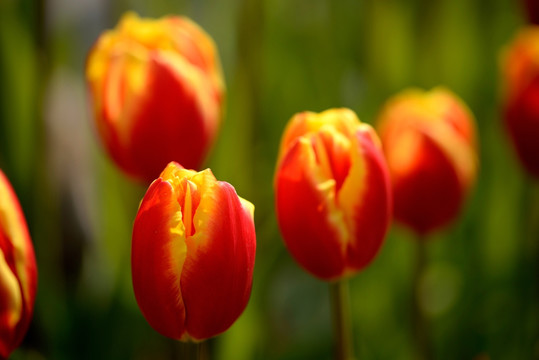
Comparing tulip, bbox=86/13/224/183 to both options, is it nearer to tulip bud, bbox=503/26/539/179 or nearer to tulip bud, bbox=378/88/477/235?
tulip bud, bbox=378/88/477/235

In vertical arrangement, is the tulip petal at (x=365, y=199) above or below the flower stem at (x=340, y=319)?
above

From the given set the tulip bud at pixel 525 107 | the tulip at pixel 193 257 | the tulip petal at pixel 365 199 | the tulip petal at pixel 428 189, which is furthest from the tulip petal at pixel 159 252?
the tulip bud at pixel 525 107

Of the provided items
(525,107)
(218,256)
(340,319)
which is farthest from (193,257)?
(525,107)

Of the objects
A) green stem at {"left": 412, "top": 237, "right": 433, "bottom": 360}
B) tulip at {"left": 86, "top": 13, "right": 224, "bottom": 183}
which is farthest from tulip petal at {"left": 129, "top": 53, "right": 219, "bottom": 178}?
green stem at {"left": 412, "top": 237, "right": 433, "bottom": 360}

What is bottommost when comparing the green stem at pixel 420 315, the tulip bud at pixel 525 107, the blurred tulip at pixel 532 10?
the green stem at pixel 420 315

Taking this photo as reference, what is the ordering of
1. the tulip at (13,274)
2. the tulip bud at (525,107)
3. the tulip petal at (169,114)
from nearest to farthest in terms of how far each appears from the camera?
the tulip at (13,274)
the tulip petal at (169,114)
the tulip bud at (525,107)

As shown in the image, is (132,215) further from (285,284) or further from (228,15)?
(228,15)

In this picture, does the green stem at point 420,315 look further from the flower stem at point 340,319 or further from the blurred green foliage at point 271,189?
the flower stem at point 340,319
